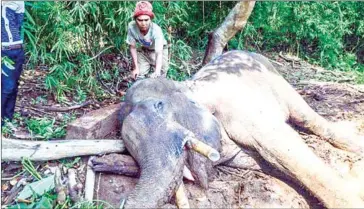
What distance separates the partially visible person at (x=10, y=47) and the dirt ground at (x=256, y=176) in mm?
384

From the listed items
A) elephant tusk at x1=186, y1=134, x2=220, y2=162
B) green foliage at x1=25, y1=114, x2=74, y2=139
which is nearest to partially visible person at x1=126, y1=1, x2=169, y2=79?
green foliage at x1=25, y1=114, x2=74, y2=139

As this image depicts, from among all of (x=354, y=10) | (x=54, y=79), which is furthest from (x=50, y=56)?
(x=354, y=10)

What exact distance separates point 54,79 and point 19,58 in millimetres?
977

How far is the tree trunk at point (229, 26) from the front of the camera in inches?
224

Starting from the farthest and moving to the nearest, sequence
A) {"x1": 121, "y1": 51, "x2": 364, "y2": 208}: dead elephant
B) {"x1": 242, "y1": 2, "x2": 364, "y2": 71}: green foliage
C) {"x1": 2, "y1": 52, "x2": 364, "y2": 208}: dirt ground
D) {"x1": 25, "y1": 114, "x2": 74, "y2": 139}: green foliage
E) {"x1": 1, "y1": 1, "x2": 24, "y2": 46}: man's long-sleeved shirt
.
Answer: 1. {"x1": 242, "y1": 2, "x2": 364, "y2": 71}: green foliage
2. {"x1": 25, "y1": 114, "x2": 74, "y2": 139}: green foliage
3. {"x1": 1, "y1": 1, "x2": 24, "y2": 46}: man's long-sleeved shirt
4. {"x1": 2, "y1": 52, "x2": 364, "y2": 208}: dirt ground
5. {"x1": 121, "y1": 51, "x2": 364, "y2": 208}: dead elephant

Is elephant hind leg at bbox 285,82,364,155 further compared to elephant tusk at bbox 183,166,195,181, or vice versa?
elephant hind leg at bbox 285,82,364,155

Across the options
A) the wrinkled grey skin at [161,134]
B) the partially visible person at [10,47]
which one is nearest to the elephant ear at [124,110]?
the wrinkled grey skin at [161,134]

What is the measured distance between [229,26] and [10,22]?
2.95 m

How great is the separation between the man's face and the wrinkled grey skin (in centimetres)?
89

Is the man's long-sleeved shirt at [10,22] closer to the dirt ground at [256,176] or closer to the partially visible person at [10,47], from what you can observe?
the partially visible person at [10,47]

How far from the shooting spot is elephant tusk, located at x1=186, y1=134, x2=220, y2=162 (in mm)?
2717

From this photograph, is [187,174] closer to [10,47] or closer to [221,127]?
[221,127]

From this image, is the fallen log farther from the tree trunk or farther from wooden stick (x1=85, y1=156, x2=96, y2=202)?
the tree trunk

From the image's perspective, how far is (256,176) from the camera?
336 cm
